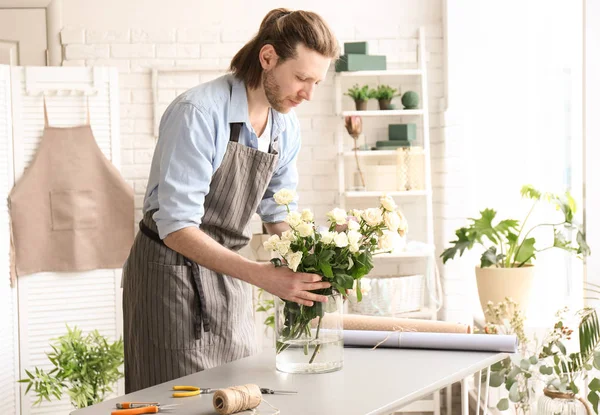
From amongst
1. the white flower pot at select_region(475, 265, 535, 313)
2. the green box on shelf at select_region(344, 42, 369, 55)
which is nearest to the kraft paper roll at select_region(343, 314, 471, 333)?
the white flower pot at select_region(475, 265, 535, 313)

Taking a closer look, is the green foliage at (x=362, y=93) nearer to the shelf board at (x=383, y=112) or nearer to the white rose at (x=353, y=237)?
the shelf board at (x=383, y=112)

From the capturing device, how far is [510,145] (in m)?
4.88

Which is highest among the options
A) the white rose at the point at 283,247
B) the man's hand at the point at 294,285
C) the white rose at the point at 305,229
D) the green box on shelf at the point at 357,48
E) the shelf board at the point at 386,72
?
the green box on shelf at the point at 357,48

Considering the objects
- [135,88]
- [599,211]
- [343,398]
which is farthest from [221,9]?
[343,398]

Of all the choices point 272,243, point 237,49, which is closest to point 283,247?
point 272,243

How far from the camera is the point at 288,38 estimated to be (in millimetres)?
2240

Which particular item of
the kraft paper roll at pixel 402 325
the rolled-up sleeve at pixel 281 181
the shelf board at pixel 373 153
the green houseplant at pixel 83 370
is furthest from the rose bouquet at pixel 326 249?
the shelf board at pixel 373 153

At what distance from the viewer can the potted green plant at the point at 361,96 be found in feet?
15.2

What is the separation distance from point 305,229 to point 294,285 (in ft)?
0.44

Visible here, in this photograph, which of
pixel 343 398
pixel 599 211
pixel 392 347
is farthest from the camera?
pixel 599 211

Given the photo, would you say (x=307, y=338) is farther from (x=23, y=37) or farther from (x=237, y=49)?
(x=23, y=37)

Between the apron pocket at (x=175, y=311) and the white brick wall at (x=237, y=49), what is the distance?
2.60m

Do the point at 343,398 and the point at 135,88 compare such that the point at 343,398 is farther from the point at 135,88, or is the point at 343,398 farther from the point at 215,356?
the point at 135,88

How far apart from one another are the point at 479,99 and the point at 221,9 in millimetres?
1610
